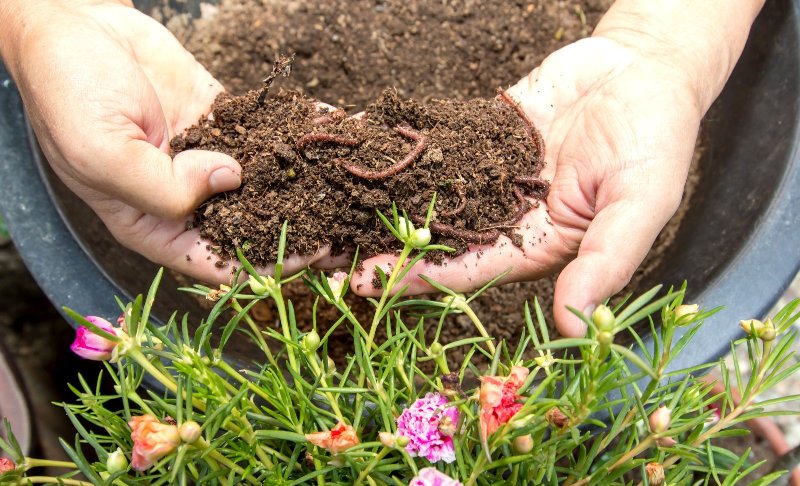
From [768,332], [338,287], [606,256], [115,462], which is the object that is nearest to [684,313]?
[768,332]

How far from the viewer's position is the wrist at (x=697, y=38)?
5.09 feet

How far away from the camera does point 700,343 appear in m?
1.32

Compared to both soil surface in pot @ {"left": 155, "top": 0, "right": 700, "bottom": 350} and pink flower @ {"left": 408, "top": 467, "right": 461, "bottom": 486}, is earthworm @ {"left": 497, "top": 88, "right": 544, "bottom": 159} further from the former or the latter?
pink flower @ {"left": 408, "top": 467, "right": 461, "bottom": 486}

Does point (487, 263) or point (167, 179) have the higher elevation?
point (167, 179)

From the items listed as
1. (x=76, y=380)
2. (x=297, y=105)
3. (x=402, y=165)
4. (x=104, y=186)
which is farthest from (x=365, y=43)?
(x=76, y=380)

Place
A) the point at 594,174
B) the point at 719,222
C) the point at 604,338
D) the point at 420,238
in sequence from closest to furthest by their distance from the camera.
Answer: the point at 604,338 → the point at 420,238 → the point at 594,174 → the point at 719,222

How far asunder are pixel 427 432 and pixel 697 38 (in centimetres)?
128

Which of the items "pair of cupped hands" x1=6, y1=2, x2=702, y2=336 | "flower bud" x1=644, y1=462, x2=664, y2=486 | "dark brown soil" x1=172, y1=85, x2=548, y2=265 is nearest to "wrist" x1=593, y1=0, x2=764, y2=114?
"pair of cupped hands" x1=6, y1=2, x2=702, y2=336

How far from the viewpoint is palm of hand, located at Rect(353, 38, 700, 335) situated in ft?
4.03

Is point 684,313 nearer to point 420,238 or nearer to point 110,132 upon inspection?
point 420,238

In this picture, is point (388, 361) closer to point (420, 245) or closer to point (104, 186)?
point (420, 245)

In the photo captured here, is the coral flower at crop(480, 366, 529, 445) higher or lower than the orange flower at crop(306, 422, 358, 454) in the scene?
higher

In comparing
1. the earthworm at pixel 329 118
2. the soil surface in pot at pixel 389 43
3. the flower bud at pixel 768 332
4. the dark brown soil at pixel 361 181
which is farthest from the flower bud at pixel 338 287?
the soil surface in pot at pixel 389 43

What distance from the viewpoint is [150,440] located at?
0.71m
